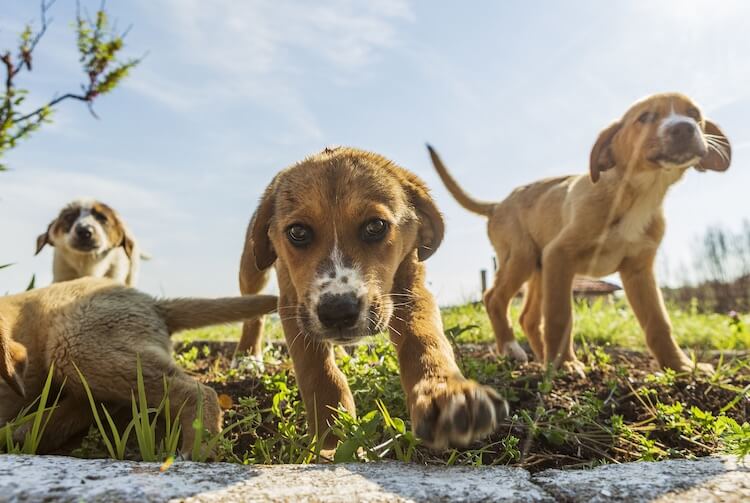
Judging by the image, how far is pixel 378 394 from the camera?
3.54 meters

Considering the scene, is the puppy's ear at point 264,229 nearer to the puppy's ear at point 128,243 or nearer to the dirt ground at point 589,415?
the dirt ground at point 589,415

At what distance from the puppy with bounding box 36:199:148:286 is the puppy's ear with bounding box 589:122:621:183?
18.6 feet

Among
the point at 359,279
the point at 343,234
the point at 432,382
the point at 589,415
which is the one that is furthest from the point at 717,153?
the point at 432,382

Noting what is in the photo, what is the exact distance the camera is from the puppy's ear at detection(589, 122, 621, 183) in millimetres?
5172

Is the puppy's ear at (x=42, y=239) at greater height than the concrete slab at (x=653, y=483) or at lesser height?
greater

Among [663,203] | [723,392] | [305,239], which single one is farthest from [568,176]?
[305,239]

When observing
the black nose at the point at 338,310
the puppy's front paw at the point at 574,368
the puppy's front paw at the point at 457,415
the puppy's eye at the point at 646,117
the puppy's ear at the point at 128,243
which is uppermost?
the puppy's eye at the point at 646,117

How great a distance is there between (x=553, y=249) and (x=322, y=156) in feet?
8.42

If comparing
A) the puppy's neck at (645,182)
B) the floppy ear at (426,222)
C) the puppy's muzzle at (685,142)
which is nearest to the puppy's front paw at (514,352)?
the puppy's neck at (645,182)

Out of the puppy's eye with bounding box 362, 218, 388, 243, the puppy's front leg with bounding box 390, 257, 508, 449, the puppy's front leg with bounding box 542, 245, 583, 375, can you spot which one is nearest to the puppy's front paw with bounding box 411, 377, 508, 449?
the puppy's front leg with bounding box 390, 257, 508, 449

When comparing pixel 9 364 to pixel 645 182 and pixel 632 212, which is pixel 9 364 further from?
pixel 645 182

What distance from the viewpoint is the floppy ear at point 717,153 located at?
5.22 meters

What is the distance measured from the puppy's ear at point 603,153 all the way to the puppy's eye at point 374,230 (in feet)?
9.36

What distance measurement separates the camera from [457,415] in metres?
2.08
